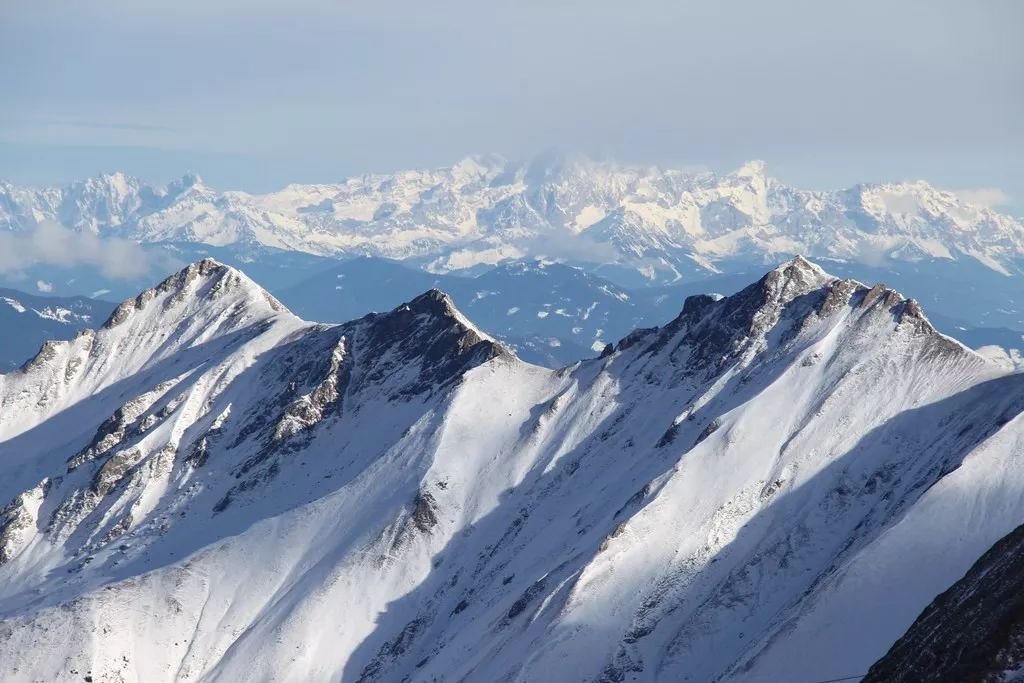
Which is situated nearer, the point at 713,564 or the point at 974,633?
the point at 974,633

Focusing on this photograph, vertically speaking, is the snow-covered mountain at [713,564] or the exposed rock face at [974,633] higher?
the exposed rock face at [974,633]

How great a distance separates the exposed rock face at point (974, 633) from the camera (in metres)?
73.8

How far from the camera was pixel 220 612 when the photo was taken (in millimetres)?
199625

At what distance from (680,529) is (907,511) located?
33.2 m

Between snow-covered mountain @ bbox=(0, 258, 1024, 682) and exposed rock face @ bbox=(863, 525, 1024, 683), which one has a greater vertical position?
exposed rock face @ bbox=(863, 525, 1024, 683)

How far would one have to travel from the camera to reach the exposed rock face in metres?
73.8

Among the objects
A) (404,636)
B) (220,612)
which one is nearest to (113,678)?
(220,612)

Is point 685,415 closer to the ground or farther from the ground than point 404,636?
farther from the ground

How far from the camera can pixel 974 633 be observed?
78688 millimetres

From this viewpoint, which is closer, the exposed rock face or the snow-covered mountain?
the exposed rock face

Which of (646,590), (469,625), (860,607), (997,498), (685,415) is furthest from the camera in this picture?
(685,415)

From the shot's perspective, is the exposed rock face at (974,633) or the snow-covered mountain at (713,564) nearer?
the exposed rock face at (974,633)

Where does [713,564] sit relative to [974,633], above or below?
below

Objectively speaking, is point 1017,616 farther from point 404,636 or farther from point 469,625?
point 404,636
